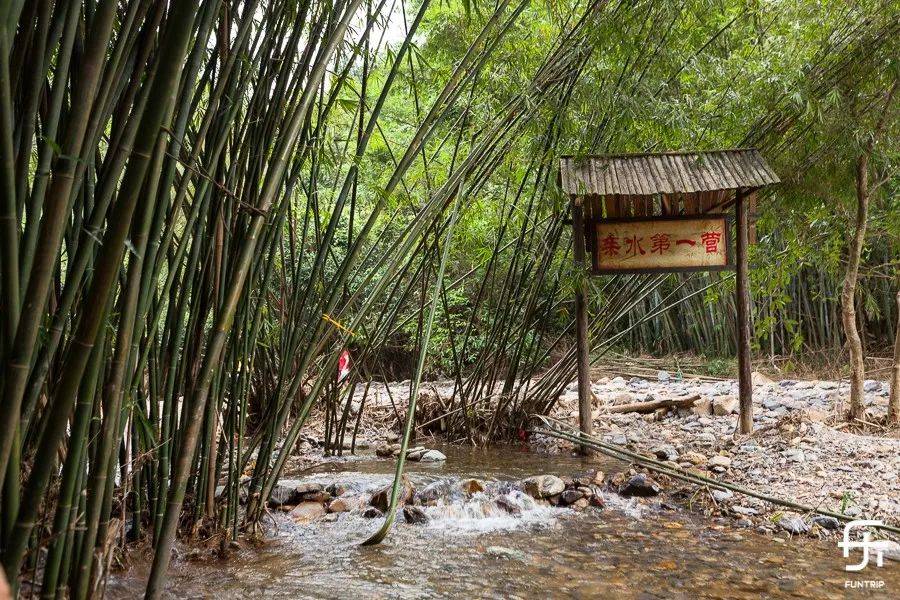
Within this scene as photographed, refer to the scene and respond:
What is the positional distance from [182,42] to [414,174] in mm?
3838

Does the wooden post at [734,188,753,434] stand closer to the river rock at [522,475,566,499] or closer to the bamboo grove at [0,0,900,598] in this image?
the bamboo grove at [0,0,900,598]

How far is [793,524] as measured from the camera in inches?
114

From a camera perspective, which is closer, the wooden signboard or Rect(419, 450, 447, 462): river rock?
the wooden signboard

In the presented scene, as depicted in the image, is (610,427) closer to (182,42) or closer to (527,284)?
(527,284)

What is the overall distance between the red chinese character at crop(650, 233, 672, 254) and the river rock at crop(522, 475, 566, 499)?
1.47m

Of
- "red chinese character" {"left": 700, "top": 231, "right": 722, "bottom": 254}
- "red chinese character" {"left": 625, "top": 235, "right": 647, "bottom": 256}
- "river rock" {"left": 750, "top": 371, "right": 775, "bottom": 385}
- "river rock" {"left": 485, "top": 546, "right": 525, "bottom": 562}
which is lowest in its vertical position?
"river rock" {"left": 485, "top": 546, "right": 525, "bottom": 562}

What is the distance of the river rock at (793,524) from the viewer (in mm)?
2871

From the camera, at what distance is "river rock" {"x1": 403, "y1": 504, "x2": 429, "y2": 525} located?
314cm

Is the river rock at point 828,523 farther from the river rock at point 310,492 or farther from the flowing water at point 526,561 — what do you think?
the river rock at point 310,492

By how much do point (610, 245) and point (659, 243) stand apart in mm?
283

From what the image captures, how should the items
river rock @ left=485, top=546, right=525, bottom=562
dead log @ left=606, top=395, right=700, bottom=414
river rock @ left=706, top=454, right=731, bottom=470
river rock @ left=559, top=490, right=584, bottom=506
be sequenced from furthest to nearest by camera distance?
dead log @ left=606, top=395, right=700, bottom=414
river rock @ left=706, top=454, right=731, bottom=470
river rock @ left=559, top=490, right=584, bottom=506
river rock @ left=485, top=546, right=525, bottom=562

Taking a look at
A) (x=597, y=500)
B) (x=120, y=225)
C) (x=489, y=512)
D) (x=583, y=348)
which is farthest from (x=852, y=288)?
(x=120, y=225)

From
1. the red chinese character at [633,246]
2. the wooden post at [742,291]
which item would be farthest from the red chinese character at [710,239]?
the red chinese character at [633,246]

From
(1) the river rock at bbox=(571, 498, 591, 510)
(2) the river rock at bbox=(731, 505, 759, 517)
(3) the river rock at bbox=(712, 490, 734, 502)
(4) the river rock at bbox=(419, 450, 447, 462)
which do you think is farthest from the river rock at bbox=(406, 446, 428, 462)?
(2) the river rock at bbox=(731, 505, 759, 517)
